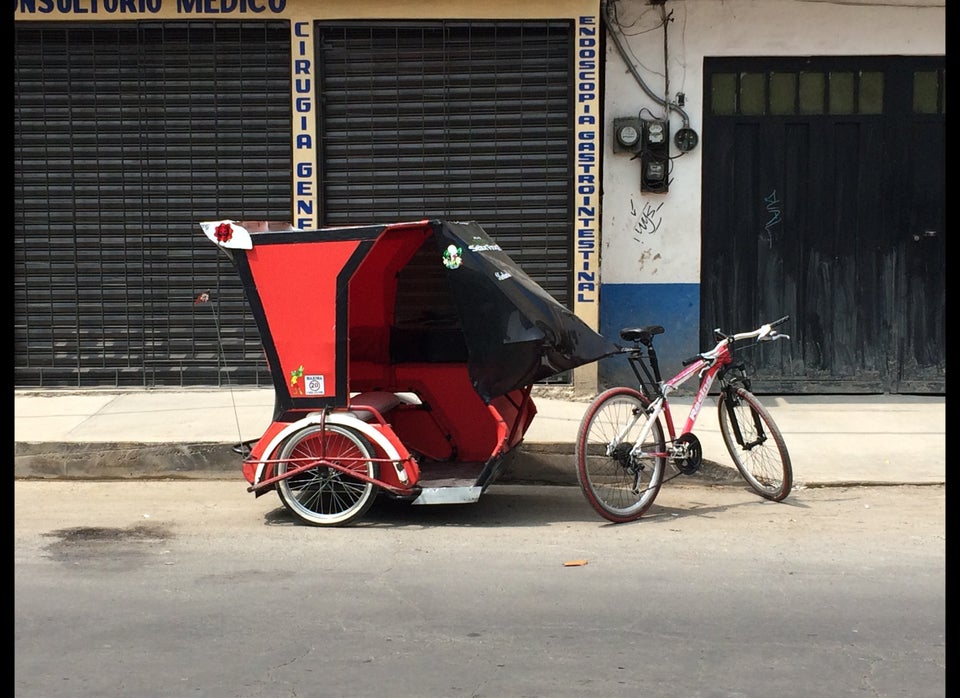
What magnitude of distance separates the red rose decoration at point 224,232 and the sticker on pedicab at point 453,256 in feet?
3.87

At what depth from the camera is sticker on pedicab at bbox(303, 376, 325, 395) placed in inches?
264

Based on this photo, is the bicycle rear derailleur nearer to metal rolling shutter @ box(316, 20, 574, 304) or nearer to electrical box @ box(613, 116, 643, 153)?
metal rolling shutter @ box(316, 20, 574, 304)

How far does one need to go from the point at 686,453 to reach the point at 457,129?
4439 millimetres

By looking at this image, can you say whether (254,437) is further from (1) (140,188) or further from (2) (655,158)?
(2) (655,158)

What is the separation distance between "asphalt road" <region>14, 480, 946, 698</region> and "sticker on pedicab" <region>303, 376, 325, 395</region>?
2.54 ft

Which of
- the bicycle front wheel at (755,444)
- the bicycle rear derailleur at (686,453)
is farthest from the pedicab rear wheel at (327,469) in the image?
the bicycle front wheel at (755,444)

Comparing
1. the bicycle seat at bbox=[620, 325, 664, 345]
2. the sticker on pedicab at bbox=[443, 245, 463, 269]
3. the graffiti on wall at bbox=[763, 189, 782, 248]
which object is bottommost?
the bicycle seat at bbox=[620, 325, 664, 345]

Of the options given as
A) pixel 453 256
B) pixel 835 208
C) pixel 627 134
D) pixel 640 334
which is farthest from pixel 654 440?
pixel 835 208

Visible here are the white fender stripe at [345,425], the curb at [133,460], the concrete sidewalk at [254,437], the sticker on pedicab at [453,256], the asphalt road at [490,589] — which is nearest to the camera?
the asphalt road at [490,589]

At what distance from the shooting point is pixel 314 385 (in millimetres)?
6699

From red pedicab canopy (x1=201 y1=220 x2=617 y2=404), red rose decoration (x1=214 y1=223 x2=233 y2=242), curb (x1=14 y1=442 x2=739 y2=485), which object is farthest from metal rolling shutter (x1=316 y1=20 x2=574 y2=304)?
red rose decoration (x1=214 y1=223 x2=233 y2=242)

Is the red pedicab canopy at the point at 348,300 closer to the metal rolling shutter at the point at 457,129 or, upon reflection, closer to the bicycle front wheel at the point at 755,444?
the bicycle front wheel at the point at 755,444

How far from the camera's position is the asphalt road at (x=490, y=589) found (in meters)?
4.54

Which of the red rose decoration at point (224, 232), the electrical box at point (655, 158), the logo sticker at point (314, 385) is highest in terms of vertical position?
the electrical box at point (655, 158)
